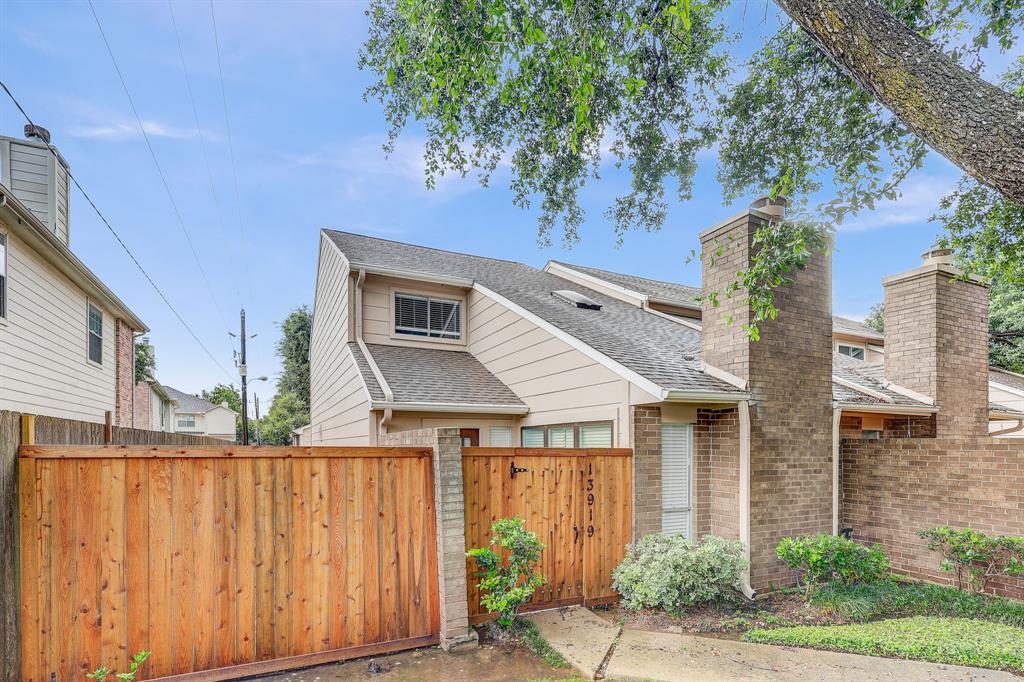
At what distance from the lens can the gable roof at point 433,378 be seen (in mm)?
8211

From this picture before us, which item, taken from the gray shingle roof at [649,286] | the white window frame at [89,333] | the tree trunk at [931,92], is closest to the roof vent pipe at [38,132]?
the white window frame at [89,333]

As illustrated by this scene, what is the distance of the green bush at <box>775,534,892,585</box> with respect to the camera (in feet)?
18.3

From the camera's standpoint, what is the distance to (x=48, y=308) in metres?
8.55

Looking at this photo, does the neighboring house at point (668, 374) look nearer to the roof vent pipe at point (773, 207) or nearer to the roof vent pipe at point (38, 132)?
the roof vent pipe at point (773, 207)

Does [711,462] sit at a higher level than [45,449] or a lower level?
lower

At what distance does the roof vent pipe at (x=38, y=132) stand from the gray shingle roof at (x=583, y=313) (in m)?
4.97

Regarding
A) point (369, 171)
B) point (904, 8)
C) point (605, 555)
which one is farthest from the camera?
point (369, 171)

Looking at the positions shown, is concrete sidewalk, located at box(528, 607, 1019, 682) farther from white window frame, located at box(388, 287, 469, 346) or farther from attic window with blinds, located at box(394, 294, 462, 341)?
attic window with blinds, located at box(394, 294, 462, 341)

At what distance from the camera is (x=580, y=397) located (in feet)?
22.7

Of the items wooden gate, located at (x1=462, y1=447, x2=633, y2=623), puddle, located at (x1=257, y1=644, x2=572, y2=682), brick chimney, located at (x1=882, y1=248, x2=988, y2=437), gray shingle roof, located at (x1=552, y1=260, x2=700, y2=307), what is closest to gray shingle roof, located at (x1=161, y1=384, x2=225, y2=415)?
gray shingle roof, located at (x1=552, y1=260, x2=700, y2=307)

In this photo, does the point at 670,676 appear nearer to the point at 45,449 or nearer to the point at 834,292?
the point at 45,449

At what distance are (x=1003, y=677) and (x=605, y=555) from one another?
318 cm

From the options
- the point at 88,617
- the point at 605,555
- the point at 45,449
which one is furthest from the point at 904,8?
the point at 88,617

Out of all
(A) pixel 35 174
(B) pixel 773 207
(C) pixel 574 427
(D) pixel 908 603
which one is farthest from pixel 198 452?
(A) pixel 35 174
